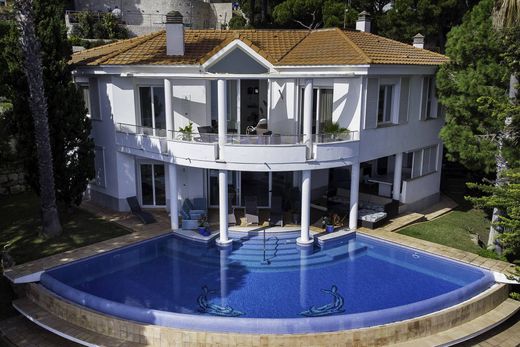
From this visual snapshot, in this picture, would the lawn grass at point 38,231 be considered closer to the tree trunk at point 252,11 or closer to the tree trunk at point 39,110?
the tree trunk at point 39,110

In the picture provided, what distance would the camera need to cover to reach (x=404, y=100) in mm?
25297

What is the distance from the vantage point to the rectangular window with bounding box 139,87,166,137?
24.7 metres

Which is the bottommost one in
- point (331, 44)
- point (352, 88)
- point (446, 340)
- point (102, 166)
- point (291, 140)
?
point (446, 340)

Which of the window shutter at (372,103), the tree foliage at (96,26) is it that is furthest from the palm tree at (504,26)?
the tree foliage at (96,26)

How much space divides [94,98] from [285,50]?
11.6 m

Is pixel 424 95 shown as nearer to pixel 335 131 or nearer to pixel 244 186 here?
pixel 335 131

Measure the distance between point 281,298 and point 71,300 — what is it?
7482 mm

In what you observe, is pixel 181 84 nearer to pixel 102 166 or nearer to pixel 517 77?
pixel 102 166

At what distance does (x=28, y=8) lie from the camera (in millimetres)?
19062

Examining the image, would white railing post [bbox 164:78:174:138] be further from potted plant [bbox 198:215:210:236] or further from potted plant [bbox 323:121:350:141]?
potted plant [bbox 323:121:350:141]

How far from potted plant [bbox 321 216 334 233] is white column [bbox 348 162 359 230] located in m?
1.05

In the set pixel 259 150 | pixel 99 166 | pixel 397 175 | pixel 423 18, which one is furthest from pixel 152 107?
pixel 423 18

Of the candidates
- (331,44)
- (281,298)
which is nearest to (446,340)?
(281,298)

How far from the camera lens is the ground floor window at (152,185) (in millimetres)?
26047
